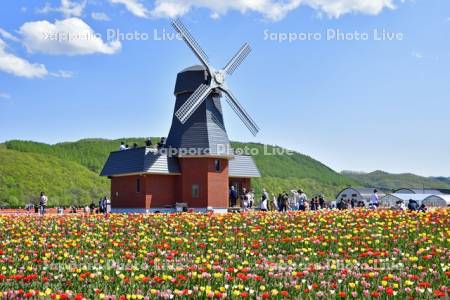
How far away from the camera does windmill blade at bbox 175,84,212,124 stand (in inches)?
1330

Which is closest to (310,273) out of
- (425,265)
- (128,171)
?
(425,265)

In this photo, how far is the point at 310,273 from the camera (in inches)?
351

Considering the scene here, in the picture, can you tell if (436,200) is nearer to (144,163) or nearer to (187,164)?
(187,164)

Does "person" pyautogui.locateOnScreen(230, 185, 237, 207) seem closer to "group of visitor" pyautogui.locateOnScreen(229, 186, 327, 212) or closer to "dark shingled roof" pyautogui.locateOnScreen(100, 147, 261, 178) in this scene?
"group of visitor" pyautogui.locateOnScreen(229, 186, 327, 212)

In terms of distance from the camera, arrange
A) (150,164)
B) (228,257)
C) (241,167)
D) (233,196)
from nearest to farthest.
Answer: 1. (228,257)
2. (150,164)
3. (233,196)
4. (241,167)

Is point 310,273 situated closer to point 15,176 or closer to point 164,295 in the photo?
point 164,295

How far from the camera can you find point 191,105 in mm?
33812

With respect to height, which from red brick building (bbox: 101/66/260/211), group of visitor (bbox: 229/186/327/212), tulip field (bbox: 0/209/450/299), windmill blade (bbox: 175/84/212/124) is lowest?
tulip field (bbox: 0/209/450/299)

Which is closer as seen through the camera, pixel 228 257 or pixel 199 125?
pixel 228 257

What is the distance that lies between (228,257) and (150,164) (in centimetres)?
2406

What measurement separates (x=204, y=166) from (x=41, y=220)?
16.8 m

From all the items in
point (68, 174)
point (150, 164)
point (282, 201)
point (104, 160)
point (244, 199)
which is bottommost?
point (282, 201)

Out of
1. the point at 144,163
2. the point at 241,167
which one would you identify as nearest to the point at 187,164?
the point at 144,163

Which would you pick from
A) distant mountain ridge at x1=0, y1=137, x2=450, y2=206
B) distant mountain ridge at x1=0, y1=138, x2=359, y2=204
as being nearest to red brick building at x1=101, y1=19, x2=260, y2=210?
distant mountain ridge at x1=0, y1=137, x2=450, y2=206
